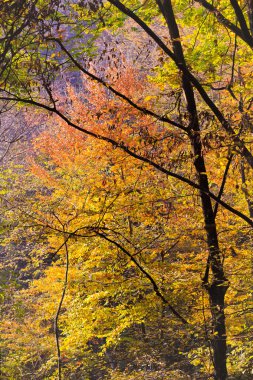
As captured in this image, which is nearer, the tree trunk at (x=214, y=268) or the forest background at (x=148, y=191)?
the forest background at (x=148, y=191)

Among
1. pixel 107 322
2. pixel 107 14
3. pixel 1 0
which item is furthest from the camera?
pixel 107 322

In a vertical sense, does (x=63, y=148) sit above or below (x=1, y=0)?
above

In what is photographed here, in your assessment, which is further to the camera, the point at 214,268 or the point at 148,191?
the point at 148,191

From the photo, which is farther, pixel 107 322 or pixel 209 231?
pixel 107 322

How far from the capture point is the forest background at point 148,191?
170 inches

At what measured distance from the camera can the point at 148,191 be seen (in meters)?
7.76

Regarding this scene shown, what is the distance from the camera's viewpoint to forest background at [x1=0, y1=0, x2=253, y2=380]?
4.32m

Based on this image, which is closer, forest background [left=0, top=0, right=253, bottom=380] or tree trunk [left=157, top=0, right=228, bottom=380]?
forest background [left=0, top=0, right=253, bottom=380]

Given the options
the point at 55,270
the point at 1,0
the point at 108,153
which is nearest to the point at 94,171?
the point at 108,153

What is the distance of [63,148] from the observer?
15.9 metres

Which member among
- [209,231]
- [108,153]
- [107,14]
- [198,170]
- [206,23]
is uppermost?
[108,153]

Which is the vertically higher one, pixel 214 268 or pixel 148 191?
pixel 148 191

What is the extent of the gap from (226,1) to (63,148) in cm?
1118

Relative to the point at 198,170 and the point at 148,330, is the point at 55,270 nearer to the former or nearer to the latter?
the point at 148,330
